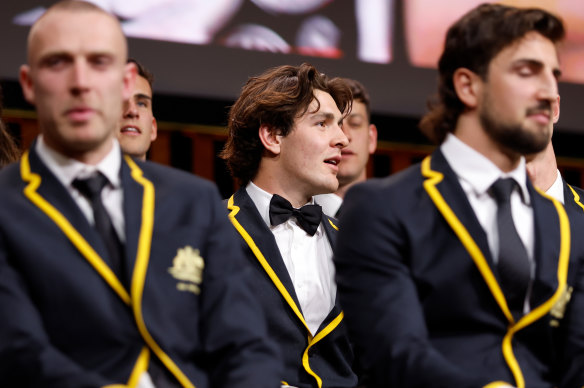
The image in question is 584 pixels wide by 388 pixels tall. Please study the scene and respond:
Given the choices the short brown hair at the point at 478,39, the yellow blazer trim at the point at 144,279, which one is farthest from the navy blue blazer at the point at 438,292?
the yellow blazer trim at the point at 144,279

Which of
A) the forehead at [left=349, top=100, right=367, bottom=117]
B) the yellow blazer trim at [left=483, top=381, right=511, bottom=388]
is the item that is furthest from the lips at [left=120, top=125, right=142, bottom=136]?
the yellow blazer trim at [left=483, top=381, right=511, bottom=388]

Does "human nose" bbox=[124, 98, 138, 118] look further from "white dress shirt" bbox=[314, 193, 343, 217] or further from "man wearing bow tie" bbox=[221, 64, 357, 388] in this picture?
"white dress shirt" bbox=[314, 193, 343, 217]

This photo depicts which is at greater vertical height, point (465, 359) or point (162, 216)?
point (162, 216)

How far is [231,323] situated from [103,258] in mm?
295

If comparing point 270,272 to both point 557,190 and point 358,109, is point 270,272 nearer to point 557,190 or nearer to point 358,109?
point 557,190

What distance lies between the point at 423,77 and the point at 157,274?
3.65m

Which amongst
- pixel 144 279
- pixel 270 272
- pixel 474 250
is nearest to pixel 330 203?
pixel 270 272

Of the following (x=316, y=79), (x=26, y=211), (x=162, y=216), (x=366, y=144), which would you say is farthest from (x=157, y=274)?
Result: (x=366, y=144)

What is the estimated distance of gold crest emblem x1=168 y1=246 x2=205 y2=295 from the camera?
184 cm

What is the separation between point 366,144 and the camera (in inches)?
169

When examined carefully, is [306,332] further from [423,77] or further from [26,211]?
[423,77]

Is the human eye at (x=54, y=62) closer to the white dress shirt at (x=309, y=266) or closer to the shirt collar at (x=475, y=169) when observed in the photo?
the shirt collar at (x=475, y=169)

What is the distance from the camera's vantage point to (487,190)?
6.35 feet

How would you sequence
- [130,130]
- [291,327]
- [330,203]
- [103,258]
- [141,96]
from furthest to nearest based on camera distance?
[330,203] < [141,96] < [130,130] < [291,327] < [103,258]
